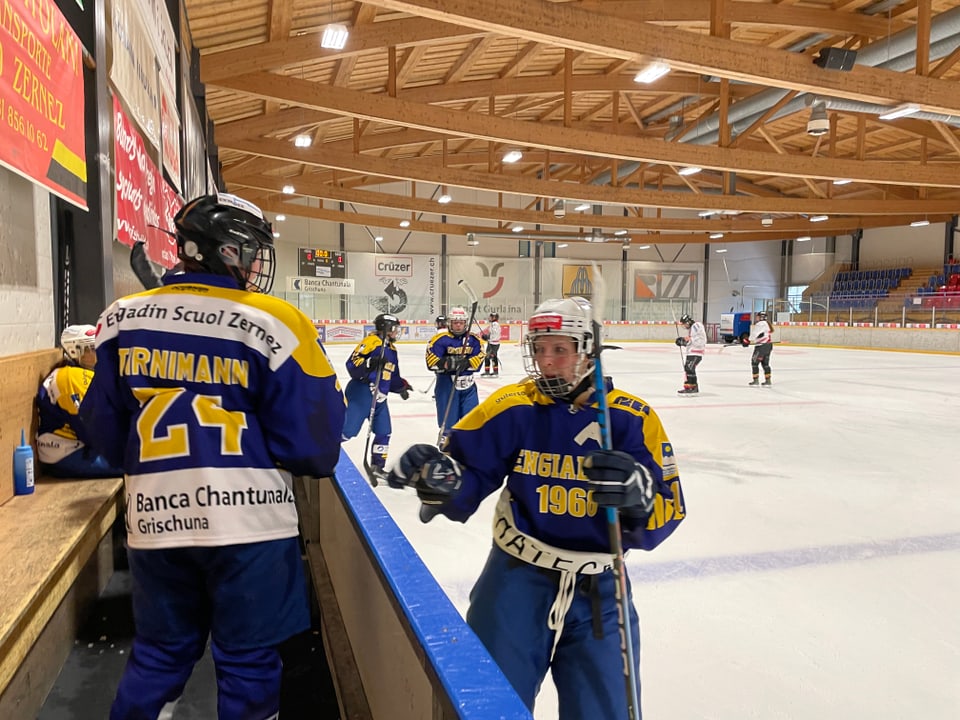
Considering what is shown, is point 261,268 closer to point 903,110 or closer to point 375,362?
point 375,362

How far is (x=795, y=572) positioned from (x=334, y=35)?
6322 millimetres

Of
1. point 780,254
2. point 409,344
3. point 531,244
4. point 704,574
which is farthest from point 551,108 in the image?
point 780,254

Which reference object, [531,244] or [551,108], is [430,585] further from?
[531,244]

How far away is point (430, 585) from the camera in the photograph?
4.07 feet

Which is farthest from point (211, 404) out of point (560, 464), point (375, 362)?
point (375, 362)

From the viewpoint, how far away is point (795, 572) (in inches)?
117

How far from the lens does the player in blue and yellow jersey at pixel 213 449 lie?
4.42ft

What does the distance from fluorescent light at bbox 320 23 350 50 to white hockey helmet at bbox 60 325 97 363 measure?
4836 millimetres

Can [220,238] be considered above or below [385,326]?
above

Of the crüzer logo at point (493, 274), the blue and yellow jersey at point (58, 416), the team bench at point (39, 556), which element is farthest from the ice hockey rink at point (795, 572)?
the crüzer logo at point (493, 274)

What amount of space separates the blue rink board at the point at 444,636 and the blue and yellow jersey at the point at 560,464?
21 centimetres

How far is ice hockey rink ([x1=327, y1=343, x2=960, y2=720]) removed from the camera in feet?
6.70

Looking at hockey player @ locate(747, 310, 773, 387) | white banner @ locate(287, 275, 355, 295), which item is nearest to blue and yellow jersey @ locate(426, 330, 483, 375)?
hockey player @ locate(747, 310, 773, 387)

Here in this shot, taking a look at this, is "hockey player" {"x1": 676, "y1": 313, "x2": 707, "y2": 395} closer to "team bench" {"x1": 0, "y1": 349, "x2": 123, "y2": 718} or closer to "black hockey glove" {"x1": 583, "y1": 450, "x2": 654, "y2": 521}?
"team bench" {"x1": 0, "y1": 349, "x2": 123, "y2": 718}
